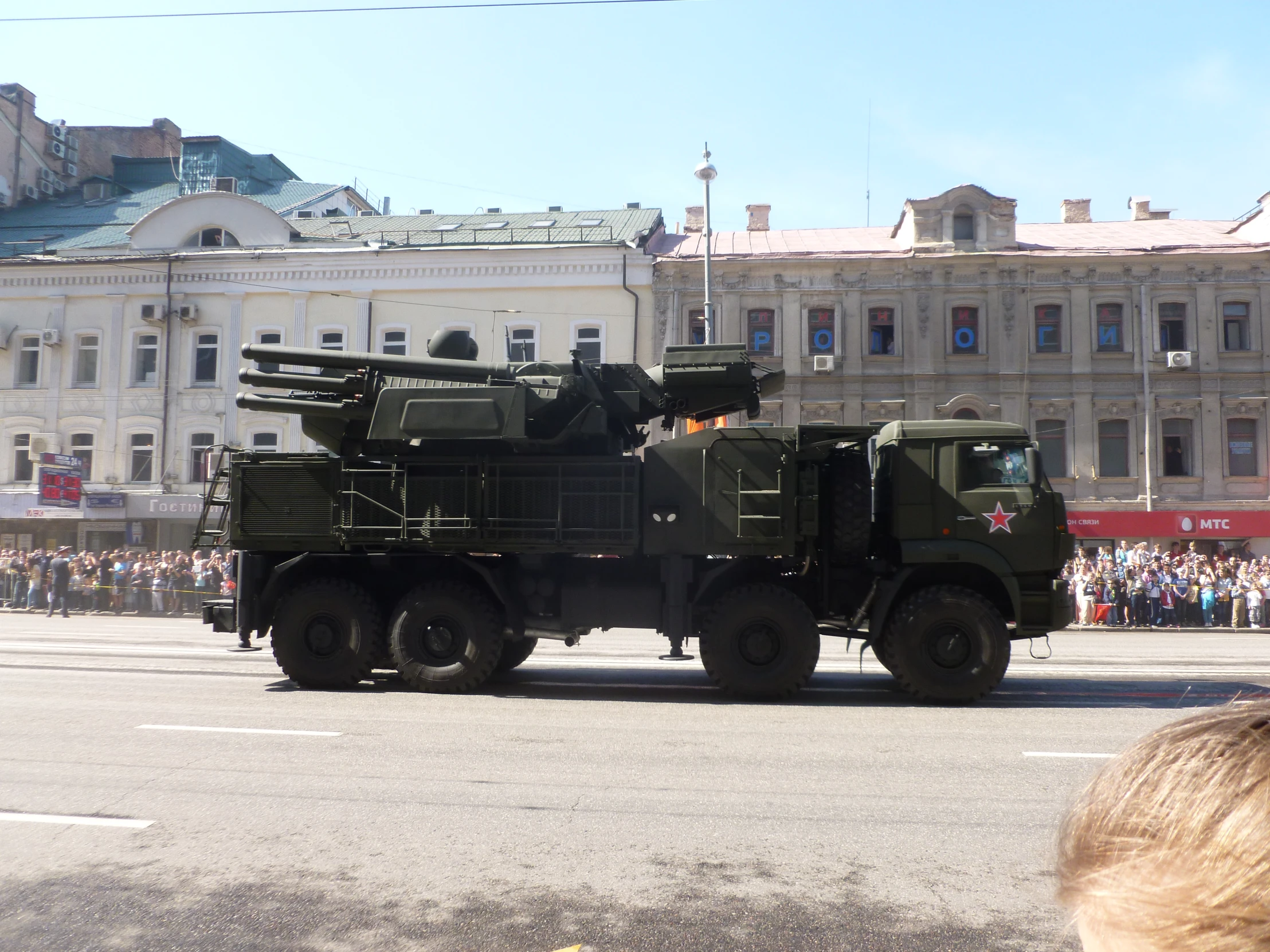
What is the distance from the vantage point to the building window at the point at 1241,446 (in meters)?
29.5

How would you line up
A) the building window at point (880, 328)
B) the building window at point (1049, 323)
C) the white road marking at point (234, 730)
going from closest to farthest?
the white road marking at point (234, 730), the building window at point (1049, 323), the building window at point (880, 328)

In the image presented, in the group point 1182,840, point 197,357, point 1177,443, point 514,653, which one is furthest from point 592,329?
point 1182,840

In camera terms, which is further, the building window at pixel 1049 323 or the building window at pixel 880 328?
the building window at pixel 880 328

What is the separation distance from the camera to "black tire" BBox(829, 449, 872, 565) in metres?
10.7

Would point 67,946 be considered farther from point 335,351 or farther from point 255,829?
point 335,351

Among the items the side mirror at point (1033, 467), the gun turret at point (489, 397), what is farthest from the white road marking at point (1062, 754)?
the gun turret at point (489, 397)

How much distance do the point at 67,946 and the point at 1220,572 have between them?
26.3m

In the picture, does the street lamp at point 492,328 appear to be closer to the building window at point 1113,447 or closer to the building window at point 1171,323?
the building window at point 1113,447

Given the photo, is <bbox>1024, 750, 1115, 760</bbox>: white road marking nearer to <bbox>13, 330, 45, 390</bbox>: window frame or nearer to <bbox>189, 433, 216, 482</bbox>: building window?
<bbox>189, 433, 216, 482</bbox>: building window

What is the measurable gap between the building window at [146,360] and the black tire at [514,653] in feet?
83.5

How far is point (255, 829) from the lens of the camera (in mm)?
5691

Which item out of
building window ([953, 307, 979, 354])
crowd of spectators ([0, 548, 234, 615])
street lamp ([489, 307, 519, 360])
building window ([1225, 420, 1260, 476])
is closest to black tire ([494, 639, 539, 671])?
crowd of spectators ([0, 548, 234, 615])

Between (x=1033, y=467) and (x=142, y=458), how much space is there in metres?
30.0

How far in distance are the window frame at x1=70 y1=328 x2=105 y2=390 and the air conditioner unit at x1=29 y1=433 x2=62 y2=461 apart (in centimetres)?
175
